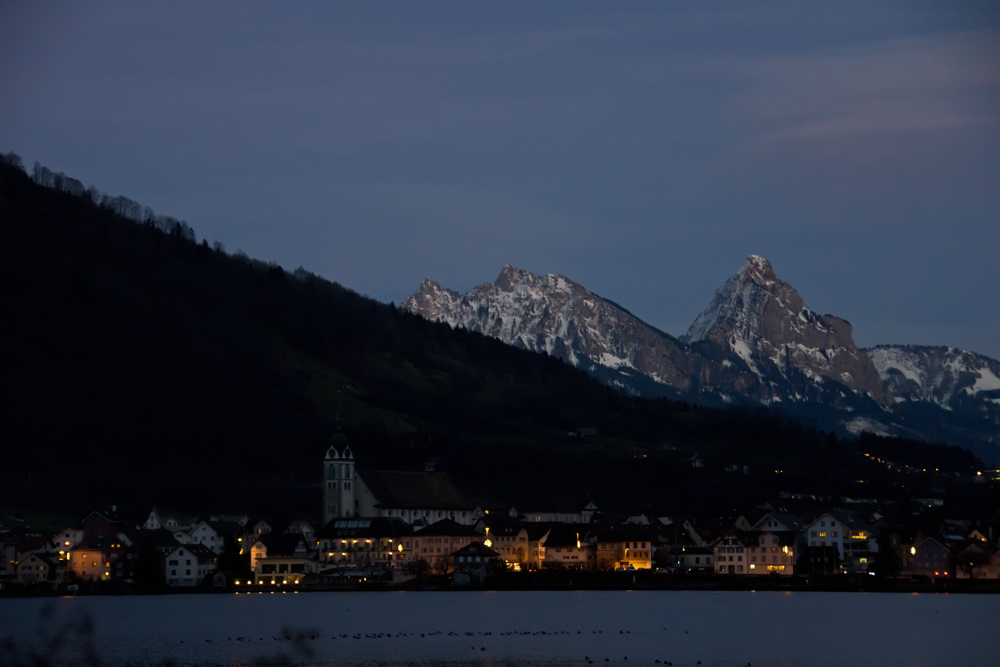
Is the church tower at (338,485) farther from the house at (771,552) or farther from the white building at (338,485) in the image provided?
the house at (771,552)

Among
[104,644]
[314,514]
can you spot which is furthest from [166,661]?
[314,514]

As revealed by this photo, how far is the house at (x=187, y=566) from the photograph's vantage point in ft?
419

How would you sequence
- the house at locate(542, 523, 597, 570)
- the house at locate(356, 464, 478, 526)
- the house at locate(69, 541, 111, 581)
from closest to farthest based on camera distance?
1. the house at locate(69, 541, 111, 581)
2. the house at locate(542, 523, 597, 570)
3. the house at locate(356, 464, 478, 526)

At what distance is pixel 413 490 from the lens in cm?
17925

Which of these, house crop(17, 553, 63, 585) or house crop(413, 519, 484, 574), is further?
house crop(413, 519, 484, 574)

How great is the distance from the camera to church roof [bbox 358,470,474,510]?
17312 centimetres

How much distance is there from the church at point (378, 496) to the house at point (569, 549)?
992 inches

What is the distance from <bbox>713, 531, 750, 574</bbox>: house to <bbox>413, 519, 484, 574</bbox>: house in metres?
23.3

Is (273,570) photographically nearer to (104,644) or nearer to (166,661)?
(104,644)

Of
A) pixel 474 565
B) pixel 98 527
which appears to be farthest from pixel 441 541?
pixel 98 527

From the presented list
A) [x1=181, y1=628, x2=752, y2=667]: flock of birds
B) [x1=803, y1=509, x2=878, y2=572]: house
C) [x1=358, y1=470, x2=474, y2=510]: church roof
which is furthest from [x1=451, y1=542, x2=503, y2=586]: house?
[x1=181, y1=628, x2=752, y2=667]: flock of birds

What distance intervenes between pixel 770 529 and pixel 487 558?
3023 cm

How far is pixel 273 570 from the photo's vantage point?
136m

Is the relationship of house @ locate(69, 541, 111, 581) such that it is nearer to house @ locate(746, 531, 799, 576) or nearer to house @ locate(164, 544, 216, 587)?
house @ locate(164, 544, 216, 587)
